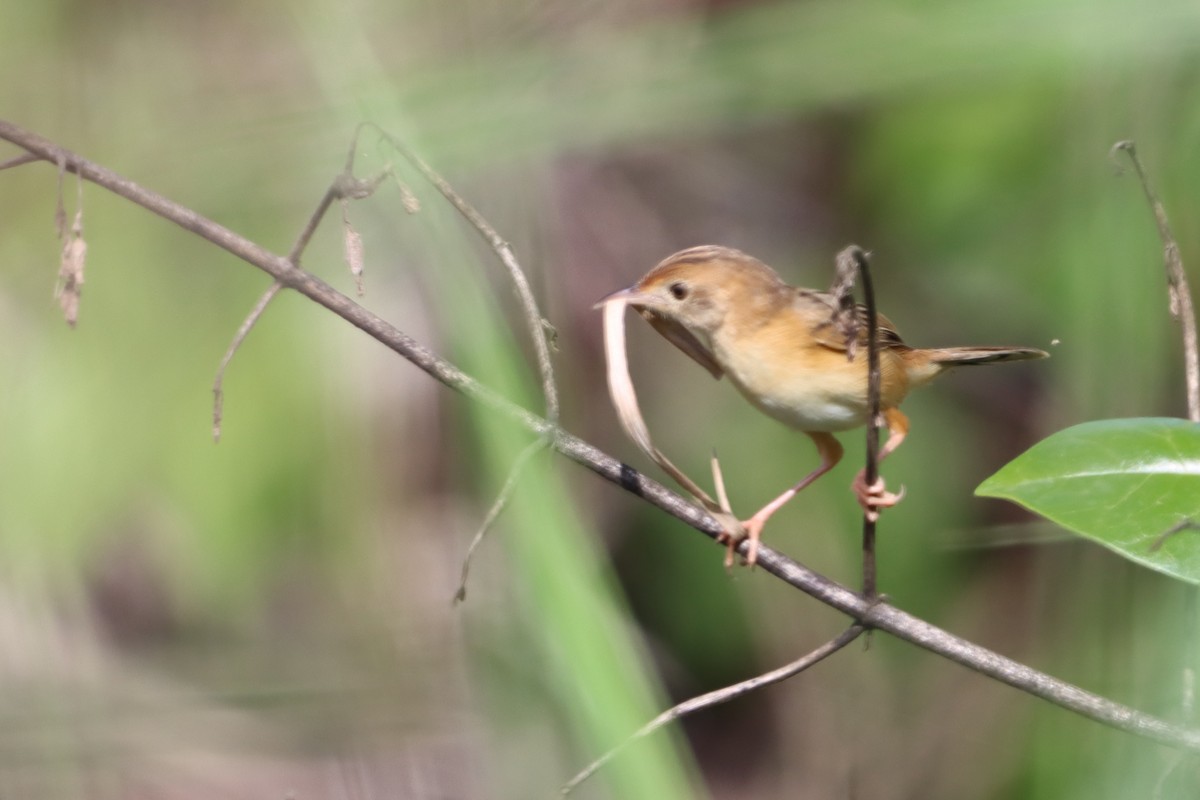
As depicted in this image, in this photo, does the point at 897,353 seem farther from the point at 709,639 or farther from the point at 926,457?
the point at 709,639

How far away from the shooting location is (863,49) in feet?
7.75

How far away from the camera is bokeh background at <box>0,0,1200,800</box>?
2.28 meters

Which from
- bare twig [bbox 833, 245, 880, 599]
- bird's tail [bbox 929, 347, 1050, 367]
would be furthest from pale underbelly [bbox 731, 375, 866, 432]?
bare twig [bbox 833, 245, 880, 599]

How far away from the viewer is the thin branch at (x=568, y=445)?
1.18m

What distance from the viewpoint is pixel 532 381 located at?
189 cm

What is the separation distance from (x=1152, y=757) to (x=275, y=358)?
6.44ft

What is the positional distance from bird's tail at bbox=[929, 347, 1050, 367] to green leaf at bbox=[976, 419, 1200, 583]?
0.71 metres

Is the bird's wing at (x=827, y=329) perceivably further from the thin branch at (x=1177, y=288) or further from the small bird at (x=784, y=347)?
the thin branch at (x=1177, y=288)

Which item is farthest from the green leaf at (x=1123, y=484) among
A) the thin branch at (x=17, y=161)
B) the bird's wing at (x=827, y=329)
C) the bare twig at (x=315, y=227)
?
the thin branch at (x=17, y=161)

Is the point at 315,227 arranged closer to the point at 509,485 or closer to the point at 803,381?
the point at 509,485

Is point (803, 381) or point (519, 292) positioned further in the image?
point (803, 381)

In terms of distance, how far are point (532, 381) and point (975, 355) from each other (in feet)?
2.50

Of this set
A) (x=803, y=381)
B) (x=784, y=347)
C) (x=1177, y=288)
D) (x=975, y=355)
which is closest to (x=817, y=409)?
(x=803, y=381)

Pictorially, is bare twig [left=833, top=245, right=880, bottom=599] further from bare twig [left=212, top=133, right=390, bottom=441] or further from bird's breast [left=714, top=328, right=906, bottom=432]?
bird's breast [left=714, top=328, right=906, bottom=432]
